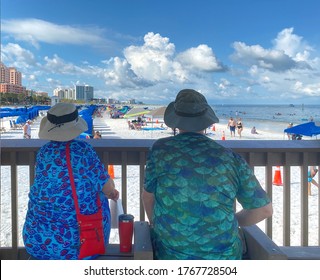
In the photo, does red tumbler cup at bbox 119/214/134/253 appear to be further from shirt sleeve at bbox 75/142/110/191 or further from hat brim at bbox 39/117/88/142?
hat brim at bbox 39/117/88/142

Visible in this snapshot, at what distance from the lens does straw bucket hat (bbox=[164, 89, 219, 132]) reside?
1312 millimetres

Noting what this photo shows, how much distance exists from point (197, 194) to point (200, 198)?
0.02 m

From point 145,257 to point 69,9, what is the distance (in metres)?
2.53

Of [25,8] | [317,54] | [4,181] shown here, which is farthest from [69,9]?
[4,181]

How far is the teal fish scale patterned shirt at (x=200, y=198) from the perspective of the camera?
Answer: 1.21m

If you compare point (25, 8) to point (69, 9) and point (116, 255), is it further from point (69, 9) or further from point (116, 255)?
point (116, 255)

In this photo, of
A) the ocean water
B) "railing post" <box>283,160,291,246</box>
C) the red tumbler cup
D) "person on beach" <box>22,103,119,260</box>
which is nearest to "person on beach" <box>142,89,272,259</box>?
the red tumbler cup

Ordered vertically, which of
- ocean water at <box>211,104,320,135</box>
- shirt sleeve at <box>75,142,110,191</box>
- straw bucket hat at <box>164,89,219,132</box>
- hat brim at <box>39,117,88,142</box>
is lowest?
shirt sleeve at <box>75,142,110,191</box>

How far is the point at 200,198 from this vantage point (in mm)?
1203

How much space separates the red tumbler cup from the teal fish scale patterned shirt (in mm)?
244

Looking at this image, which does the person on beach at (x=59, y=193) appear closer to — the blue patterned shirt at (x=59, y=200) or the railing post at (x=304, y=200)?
the blue patterned shirt at (x=59, y=200)

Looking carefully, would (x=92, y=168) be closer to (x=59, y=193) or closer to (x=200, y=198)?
(x=59, y=193)

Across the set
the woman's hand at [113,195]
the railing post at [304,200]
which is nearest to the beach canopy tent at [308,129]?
the railing post at [304,200]

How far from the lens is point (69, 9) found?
122 inches
